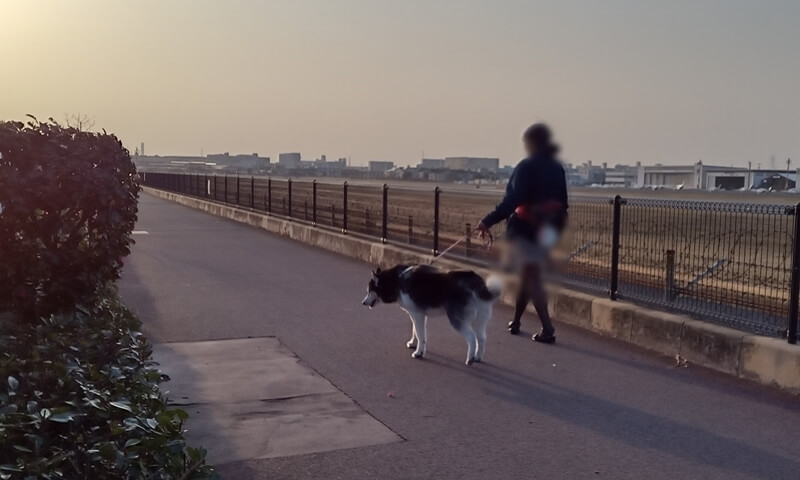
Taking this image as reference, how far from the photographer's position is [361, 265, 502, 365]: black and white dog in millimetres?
7258

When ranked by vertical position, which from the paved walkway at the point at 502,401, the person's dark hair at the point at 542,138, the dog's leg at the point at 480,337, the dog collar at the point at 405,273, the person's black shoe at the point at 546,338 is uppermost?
the person's dark hair at the point at 542,138

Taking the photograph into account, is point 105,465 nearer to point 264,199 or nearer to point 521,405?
point 521,405

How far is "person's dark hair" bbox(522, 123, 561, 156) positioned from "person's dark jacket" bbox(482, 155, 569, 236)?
0.09m

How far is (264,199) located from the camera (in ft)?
84.0

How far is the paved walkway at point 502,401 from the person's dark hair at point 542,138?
1976 mm

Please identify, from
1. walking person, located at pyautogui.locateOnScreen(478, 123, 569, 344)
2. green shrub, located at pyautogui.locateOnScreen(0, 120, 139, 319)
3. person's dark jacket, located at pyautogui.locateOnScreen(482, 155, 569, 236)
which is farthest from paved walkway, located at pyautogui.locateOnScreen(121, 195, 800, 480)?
person's dark jacket, located at pyautogui.locateOnScreen(482, 155, 569, 236)

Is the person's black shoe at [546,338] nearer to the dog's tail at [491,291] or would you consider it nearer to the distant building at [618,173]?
the dog's tail at [491,291]

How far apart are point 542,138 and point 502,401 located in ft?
7.75

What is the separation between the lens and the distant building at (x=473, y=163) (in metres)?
6.86

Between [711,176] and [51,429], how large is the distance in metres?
51.1

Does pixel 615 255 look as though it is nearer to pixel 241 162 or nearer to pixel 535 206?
pixel 535 206

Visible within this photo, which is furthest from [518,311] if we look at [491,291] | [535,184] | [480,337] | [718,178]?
[718,178]

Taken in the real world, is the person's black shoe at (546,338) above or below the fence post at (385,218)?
below

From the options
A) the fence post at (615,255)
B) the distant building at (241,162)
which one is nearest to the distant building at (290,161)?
the distant building at (241,162)
